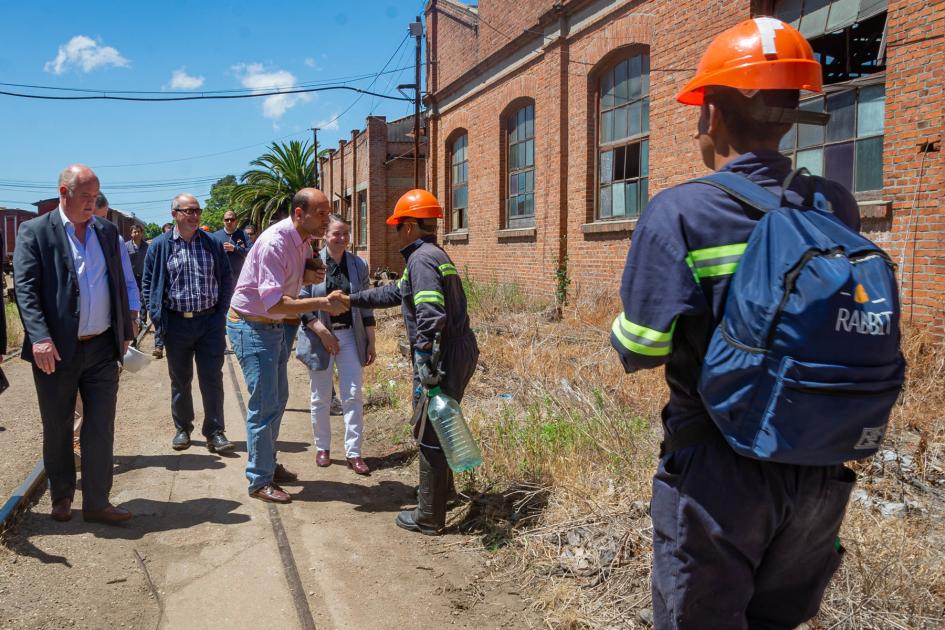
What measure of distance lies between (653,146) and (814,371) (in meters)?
10.1

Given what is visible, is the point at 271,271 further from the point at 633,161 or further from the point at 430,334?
the point at 633,161

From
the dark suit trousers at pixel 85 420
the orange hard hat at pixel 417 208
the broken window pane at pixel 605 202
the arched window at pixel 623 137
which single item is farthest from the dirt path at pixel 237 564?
the broken window pane at pixel 605 202

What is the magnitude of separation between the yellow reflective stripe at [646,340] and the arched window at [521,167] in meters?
13.4

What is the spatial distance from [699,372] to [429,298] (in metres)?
2.59

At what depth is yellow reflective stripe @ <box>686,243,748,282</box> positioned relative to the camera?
166 cm

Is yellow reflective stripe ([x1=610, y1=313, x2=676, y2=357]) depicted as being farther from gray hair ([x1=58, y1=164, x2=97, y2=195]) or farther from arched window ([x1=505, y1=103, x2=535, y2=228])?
arched window ([x1=505, y1=103, x2=535, y2=228])

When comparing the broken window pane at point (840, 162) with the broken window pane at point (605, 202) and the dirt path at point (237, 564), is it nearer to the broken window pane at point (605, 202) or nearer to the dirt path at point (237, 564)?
the broken window pane at point (605, 202)

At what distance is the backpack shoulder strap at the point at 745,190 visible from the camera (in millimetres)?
1682

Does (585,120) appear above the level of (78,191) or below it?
above

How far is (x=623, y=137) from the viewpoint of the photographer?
1209 cm

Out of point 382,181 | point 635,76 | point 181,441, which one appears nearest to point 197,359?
point 181,441

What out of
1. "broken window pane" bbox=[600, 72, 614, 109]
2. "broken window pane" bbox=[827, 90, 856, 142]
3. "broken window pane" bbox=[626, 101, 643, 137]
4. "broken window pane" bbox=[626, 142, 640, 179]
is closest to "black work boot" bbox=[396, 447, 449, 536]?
"broken window pane" bbox=[827, 90, 856, 142]

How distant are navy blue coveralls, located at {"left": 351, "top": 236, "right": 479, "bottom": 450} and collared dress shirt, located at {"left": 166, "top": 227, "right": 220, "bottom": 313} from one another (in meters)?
2.47

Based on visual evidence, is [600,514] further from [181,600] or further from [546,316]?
[546,316]
